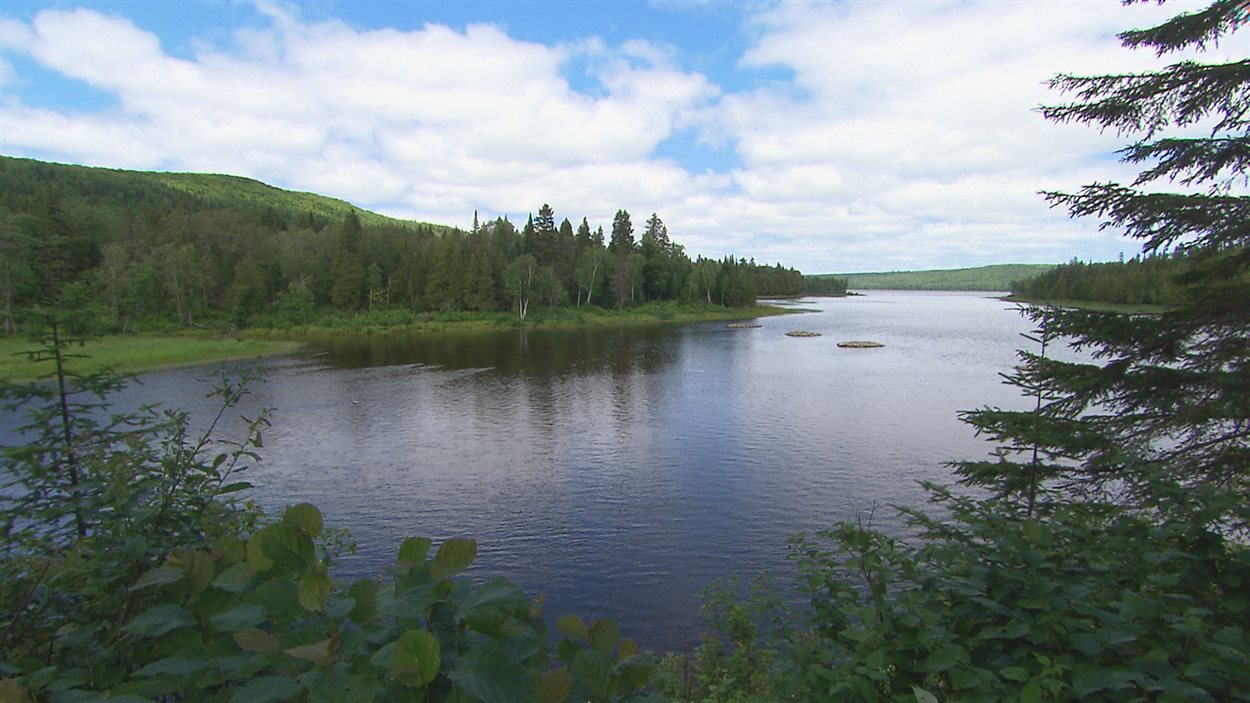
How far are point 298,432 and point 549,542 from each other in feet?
53.3

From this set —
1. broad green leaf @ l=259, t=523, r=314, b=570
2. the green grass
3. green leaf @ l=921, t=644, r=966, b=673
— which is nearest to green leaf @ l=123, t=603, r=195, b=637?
broad green leaf @ l=259, t=523, r=314, b=570

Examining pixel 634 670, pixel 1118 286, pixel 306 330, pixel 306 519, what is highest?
pixel 1118 286

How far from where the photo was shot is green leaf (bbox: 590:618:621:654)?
5.69ft

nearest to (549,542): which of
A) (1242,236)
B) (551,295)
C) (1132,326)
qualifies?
(1132,326)

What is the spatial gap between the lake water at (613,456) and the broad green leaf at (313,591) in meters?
10.3

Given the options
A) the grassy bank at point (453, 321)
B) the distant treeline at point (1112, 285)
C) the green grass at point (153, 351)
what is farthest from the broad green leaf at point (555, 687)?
the grassy bank at point (453, 321)

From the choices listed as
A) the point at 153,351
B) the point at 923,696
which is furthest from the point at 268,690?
the point at 153,351

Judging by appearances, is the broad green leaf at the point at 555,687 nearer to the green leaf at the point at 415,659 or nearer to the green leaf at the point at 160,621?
the green leaf at the point at 415,659

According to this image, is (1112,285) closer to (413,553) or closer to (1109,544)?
(1109,544)

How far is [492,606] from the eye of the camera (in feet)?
5.11

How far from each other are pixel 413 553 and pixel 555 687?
1.82 feet

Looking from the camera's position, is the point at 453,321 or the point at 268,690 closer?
the point at 268,690

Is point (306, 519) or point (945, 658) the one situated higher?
point (306, 519)

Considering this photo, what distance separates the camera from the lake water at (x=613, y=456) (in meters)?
14.7
